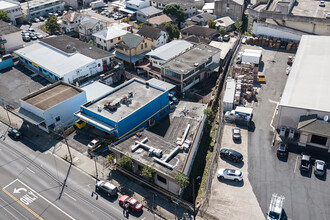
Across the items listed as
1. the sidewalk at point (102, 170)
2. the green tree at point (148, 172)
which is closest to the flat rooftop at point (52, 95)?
the sidewalk at point (102, 170)

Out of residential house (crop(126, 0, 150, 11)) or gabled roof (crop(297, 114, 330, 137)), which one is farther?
residential house (crop(126, 0, 150, 11))

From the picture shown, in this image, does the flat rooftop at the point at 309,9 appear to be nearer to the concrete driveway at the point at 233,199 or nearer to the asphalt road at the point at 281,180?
the asphalt road at the point at 281,180

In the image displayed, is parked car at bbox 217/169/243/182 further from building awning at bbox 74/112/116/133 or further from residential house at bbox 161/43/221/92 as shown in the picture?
residential house at bbox 161/43/221/92

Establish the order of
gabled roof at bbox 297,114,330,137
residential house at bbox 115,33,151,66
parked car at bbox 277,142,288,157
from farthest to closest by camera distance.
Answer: residential house at bbox 115,33,151,66, parked car at bbox 277,142,288,157, gabled roof at bbox 297,114,330,137

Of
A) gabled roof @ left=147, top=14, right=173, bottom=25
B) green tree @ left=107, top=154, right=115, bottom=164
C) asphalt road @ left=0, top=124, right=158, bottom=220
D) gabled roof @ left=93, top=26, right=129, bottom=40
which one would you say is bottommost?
asphalt road @ left=0, top=124, right=158, bottom=220

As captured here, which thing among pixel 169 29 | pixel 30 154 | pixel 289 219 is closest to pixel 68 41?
pixel 169 29

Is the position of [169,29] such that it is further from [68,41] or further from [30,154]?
[30,154]

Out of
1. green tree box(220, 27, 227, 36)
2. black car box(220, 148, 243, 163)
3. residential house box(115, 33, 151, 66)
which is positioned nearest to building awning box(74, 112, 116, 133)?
black car box(220, 148, 243, 163)
